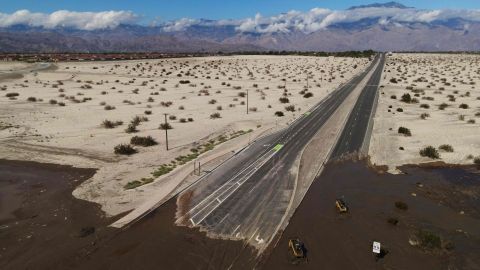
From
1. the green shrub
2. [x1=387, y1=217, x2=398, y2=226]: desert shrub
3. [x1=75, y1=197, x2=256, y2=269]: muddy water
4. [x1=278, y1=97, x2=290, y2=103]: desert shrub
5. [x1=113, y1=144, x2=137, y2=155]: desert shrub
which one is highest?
the green shrub

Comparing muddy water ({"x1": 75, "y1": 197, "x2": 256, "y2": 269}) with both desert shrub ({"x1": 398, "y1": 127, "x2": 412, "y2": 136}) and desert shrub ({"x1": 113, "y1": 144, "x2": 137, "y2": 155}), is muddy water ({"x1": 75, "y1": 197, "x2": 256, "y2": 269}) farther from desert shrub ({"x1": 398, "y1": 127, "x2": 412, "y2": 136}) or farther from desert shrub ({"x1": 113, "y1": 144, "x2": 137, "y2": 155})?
desert shrub ({"x1": 398, "y1": 127, "x2": 412, "y2": 136})

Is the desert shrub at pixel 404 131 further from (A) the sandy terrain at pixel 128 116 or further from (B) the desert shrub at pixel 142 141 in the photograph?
(B) the desert shrub at pixel 142 141

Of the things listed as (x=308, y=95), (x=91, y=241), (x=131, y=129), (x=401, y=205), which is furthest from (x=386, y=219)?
(x=308, y=95)

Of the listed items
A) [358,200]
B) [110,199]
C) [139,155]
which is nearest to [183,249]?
[110,199]

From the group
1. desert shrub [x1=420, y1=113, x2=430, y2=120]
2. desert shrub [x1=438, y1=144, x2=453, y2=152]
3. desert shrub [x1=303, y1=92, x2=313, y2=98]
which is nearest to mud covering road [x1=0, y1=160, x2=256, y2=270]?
desert shrub [x1=438, y1=144, x2=453, y2=152]

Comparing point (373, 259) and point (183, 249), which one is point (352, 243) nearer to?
point (373, 259)

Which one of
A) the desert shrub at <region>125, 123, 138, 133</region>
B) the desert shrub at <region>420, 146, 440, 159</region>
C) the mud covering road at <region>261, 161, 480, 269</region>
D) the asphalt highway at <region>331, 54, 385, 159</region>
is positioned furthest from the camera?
the desert shrub at <region>125, 123, 138, 133</region>
